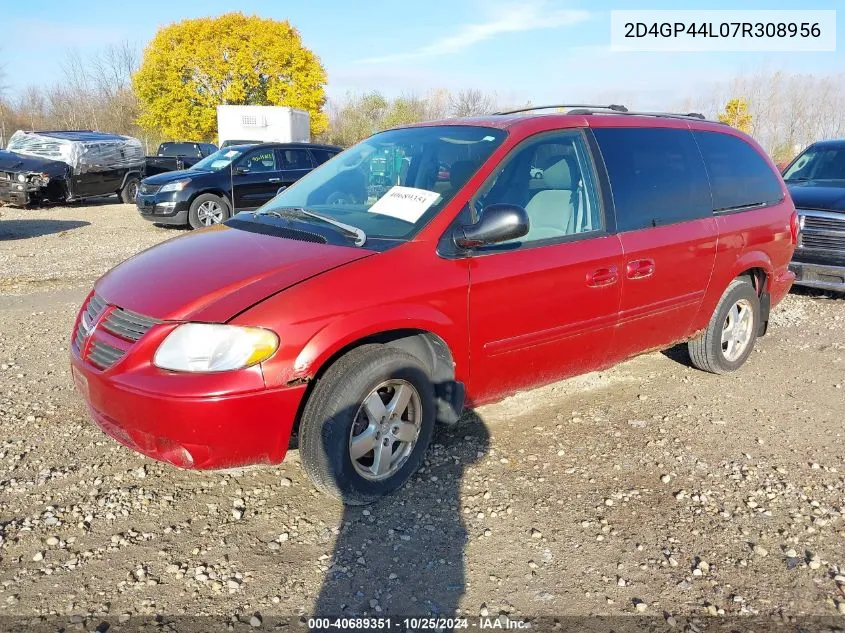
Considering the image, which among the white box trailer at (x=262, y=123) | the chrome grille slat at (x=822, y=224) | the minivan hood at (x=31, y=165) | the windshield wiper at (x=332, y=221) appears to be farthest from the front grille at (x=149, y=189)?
the white box trailer at (x=262, y=123)

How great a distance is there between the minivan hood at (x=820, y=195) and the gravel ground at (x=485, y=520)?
376 centimetres

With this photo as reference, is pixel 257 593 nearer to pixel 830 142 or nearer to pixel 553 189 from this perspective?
pixel 553 189

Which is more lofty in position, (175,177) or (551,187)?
(175,177)

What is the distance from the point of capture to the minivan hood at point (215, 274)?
9.49 feet

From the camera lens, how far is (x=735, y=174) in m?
4.90

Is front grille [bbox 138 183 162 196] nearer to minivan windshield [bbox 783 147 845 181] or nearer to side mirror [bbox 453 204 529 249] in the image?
minivan windshield [bbox 783 147 845 181]

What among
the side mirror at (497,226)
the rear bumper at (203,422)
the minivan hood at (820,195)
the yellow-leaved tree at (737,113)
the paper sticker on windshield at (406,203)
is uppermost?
the yellow-leaved tree at (737,113)

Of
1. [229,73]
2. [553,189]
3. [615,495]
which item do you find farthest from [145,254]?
[229,73]

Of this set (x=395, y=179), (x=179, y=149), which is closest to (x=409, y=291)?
Result: (x=395, y=179)

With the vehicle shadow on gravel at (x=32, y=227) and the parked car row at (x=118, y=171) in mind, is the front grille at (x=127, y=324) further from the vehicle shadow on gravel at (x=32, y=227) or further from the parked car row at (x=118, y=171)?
the vehicle shadow on gravel at (x=32, y=227)

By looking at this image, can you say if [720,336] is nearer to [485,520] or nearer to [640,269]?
[640,269]

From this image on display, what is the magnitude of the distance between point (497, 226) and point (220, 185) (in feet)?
34.0

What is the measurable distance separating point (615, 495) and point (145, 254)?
2.78 meters

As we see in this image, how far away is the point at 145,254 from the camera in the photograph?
3.64 meters
